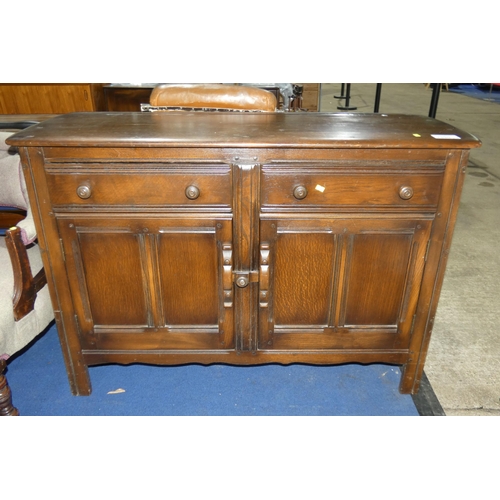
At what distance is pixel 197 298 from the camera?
1.72m

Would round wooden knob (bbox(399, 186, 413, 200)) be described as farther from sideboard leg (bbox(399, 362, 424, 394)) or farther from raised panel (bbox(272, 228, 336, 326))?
sideboard leg (bbox(399, 362, 424, 394))

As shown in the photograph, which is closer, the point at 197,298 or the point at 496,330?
A: the point at 197,298

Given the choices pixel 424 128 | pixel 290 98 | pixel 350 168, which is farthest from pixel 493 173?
pixel 350 168

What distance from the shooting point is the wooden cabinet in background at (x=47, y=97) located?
4.35m

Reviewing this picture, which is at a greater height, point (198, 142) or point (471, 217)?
point (198, 142)

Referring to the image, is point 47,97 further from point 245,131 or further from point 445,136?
point 445,136

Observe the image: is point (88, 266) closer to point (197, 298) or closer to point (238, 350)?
point (197, 298)

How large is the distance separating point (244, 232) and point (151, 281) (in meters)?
0.42

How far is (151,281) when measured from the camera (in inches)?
66.1

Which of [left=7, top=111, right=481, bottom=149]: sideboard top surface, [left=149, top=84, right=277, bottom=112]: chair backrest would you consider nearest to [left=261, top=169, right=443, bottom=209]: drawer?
[left=7, top=111, right=481, bottom=149]: sideboard top surface

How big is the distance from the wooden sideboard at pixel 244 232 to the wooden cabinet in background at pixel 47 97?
2.94m

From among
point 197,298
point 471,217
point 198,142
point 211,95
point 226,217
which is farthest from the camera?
point 471,217

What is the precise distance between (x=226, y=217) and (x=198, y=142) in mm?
286

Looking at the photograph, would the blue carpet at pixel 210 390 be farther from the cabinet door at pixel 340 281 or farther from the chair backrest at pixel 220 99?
the chair backrest at pixel 220 99
